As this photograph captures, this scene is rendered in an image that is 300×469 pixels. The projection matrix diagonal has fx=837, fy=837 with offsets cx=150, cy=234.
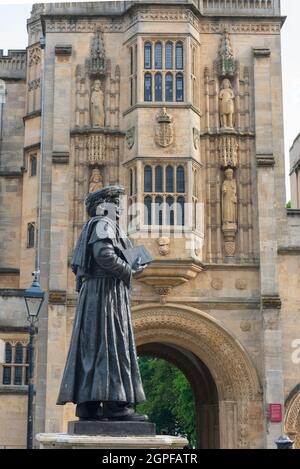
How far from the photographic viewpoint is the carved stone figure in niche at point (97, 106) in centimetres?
2970

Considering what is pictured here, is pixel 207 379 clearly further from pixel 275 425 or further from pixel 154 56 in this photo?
pixel 154 56

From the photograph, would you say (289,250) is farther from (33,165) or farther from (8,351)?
(33,165)

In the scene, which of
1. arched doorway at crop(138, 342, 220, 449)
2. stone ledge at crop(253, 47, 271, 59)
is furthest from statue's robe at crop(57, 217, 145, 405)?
stone ledge at crop(253, 47, 271, 59)

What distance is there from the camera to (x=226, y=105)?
2988 cm

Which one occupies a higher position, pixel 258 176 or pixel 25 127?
pixel 25 127

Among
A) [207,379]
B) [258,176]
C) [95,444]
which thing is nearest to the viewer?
[95,444]

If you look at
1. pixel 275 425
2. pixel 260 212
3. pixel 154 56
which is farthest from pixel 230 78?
pixel 275 425

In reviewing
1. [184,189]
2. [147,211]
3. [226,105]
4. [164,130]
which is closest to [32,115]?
[164,130]

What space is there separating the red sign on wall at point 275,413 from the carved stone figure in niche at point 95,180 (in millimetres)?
9510

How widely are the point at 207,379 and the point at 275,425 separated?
564 cm

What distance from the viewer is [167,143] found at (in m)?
28.8

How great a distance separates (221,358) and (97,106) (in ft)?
32.3

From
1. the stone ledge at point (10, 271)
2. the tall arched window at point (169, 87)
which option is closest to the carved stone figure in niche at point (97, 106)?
the tall arched window at point (169, 87)

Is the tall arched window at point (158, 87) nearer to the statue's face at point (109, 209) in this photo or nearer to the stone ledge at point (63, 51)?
the stone ledge at point (63, 51)
